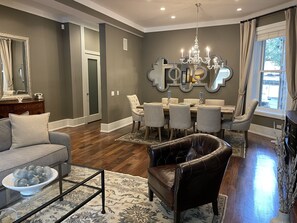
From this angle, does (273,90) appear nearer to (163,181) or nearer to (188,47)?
(188,47)

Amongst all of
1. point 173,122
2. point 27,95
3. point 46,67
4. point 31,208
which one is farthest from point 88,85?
point 31,208

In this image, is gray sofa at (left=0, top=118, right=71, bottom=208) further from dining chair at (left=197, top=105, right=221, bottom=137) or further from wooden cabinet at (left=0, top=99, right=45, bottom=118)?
dining chair at (left=197, top=105, right=221, bottom=137)

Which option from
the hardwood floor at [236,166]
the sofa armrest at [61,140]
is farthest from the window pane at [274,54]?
the sofa armrest at [61,140]

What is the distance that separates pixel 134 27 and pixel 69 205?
5.52m

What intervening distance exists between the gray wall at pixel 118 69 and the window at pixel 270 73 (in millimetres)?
3445

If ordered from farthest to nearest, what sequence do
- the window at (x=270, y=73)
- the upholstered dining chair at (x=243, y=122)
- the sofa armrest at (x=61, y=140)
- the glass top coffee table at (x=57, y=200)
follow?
the window at (x=270, y=73)
the upholstered dining chair at (x=243, y=122)
the sofa armrest at (x=61, y=140)
the glass top coffee table at (x=57, y=200)

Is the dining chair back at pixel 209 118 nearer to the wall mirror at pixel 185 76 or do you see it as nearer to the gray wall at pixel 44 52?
the wall mirror at pixel 185 76

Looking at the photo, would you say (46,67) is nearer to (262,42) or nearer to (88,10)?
(88,10)

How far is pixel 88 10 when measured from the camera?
15.4 feet

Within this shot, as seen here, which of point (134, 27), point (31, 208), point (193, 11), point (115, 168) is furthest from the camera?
point (134, 27)

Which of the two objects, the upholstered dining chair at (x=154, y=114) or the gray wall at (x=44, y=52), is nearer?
the upholstered dining chair at (x=154, y=114)

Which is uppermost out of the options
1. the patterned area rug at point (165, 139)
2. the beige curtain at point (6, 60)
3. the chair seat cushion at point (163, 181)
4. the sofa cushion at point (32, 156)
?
the beige curtain at point (6, 60)

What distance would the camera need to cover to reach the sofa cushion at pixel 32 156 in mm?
2367

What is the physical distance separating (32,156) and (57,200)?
0.77m
